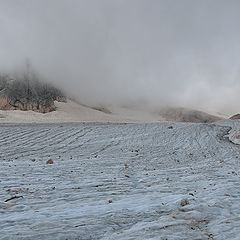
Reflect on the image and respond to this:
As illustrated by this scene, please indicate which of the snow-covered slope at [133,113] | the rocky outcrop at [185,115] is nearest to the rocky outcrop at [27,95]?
the snow-covered slope at [133,113]

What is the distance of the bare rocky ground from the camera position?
6637mm

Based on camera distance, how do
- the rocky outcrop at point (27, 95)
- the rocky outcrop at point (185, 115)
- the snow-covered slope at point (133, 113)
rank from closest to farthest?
the rocky outcrop at point (27, 95), the snow-covered slope at point (133, 113), the rocky outcrop at point (185, 115)

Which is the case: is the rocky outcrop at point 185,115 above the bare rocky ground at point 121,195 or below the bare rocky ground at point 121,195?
above

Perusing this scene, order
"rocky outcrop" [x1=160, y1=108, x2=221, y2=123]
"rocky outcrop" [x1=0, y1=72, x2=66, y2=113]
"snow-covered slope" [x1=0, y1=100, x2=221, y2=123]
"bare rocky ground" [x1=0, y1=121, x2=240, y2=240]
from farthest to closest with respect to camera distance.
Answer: "rocky outcrop" [x1=160, y1=108, x2=221, y2=123], "snow-covered slope" [x1=0, y1=100, x2=221, y2=123], "rocky outcrop" [x1=0, y1=72, x2=66, y2=113], "bare rocky ground" [x1=0, y1=121, x2=240, y2=240]

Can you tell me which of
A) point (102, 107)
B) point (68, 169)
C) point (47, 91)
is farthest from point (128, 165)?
point (102, 107)

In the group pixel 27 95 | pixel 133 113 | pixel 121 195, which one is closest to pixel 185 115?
pixel 133 113

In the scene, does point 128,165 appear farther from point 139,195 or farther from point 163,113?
point 163,113

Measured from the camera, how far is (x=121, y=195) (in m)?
8.88

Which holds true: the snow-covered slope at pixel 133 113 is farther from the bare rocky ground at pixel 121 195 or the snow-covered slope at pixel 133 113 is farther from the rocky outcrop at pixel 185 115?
the bare rocky ground at pixel 121 195

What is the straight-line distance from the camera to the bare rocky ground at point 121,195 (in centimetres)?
664

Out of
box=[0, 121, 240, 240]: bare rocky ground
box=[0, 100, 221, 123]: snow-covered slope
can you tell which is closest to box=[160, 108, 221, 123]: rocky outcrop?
box=[0, 100, 221, 123]: snow-covered slope

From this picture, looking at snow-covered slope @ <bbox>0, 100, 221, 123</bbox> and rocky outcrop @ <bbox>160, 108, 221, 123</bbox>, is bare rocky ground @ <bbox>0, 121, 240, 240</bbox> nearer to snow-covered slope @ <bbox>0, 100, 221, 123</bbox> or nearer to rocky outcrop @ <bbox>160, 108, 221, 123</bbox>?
snow-covered slope @ <bbox>0, 100, 221, 123</bbox>

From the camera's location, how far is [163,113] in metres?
59.9

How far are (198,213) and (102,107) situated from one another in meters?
49.9
